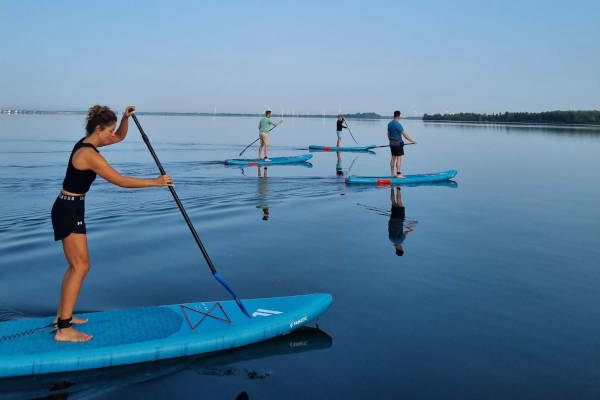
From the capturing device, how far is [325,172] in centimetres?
1919

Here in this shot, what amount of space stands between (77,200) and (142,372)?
161cm

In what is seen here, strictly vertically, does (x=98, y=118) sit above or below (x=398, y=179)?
above

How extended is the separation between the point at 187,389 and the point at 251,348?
2.82 ft

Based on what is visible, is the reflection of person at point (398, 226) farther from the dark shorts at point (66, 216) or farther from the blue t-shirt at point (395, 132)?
the dark shorts at point (66, 216)

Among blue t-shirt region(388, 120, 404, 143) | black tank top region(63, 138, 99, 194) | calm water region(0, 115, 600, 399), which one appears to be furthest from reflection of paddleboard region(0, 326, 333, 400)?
blue t-shirt region(388, 120, 404, 143)

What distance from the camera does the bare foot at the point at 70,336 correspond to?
4.23 metres

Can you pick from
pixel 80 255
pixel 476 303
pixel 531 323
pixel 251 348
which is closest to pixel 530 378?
pixel 531 323

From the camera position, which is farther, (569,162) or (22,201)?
(569,162)

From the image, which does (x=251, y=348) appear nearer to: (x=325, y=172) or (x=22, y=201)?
(x=22, y=201)

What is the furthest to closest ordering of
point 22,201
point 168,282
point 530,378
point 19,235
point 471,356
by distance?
point 22,201, point 19,235, point 168,282, point 471,356, point 530,378

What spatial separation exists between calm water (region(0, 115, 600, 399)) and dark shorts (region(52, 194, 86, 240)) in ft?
4.12

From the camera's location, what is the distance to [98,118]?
4.34 m

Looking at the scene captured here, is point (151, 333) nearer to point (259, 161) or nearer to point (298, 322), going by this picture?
point (298, 322)

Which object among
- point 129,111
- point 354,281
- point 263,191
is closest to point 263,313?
point 354,281
